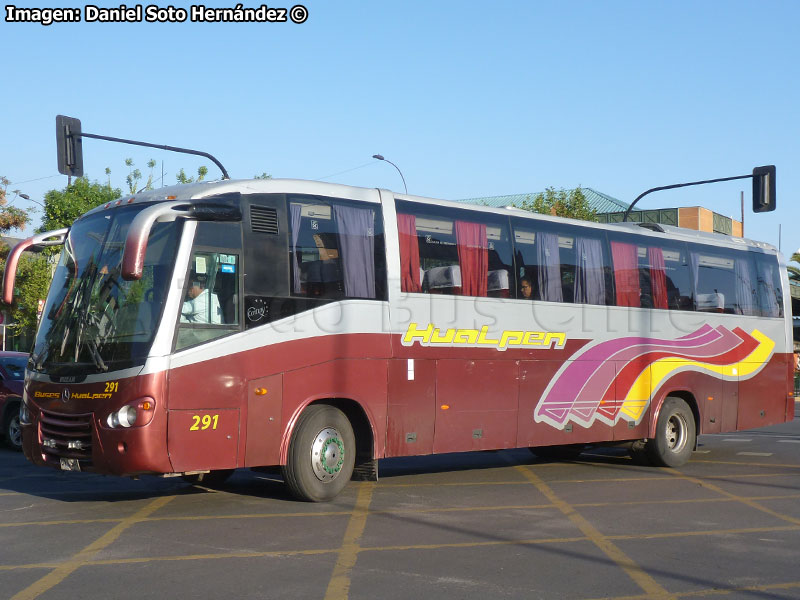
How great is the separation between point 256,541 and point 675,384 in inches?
347

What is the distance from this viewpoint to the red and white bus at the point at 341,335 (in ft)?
30.9

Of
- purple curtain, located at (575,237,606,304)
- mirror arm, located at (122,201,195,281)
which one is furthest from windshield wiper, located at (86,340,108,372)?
purple curtain, located at (575,237,606,304)

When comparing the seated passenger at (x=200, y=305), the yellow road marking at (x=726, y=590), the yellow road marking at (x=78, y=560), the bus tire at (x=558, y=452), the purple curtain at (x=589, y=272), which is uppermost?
the purple curtain at (x=589, y=272)

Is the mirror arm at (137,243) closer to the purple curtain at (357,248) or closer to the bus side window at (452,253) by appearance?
the purple curtain at (357,248)

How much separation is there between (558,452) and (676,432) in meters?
1.94

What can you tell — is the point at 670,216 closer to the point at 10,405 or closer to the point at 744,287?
the point at 744,287

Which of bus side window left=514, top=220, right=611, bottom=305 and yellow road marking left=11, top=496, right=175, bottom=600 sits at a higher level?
bus side window left=514, top=220, right=611, bottom=305

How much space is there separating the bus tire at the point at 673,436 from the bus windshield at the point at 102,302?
8474 millimetres

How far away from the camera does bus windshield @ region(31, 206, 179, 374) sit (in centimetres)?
939

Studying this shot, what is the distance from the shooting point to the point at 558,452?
16.0m

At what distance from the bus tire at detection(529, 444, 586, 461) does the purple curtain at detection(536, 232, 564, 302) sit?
343cm

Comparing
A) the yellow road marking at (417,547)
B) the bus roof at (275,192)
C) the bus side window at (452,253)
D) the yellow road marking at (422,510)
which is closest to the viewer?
the yellow road marking at (417,547)

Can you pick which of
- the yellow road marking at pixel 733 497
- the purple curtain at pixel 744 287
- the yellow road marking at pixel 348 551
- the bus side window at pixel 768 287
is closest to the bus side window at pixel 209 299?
the yellow road marking at pixel 348 551

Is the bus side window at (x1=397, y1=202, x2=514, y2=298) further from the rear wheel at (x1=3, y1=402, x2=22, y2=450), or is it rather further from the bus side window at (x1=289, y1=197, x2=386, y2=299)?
the rear wheel at (x1=3, y1=402, x2=22, y2=450)
